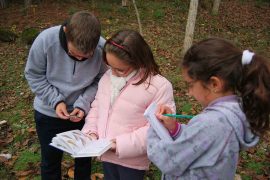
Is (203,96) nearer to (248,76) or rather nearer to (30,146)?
(248,76)

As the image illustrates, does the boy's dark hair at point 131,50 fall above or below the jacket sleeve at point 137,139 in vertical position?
above

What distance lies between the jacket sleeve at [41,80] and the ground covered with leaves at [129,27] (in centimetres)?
148

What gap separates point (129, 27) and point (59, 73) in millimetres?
9203

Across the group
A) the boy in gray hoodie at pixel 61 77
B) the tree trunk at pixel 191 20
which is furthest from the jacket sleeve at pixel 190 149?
the tree trunk at pixel 191 20

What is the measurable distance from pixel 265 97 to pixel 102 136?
1.28 m

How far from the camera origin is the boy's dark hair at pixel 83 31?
7.10 feet

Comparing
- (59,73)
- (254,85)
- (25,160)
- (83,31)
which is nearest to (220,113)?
(254,85)

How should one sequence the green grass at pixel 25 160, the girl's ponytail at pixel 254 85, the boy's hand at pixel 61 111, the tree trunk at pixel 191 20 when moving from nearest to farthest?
the girl's ponytail at pixel 254 85
the boy's hand at pixel 61 111
the green grass at pixel 25 160
the tree trunk at pixel 191 20

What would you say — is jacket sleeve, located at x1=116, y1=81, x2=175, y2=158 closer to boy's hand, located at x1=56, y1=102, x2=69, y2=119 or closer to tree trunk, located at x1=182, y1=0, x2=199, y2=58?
boy's hand, located at x1=56, y1=102, x2=69, y2=119

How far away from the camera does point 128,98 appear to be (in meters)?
A: 2.31

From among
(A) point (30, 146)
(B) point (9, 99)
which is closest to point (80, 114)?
(A) point (30, 146)

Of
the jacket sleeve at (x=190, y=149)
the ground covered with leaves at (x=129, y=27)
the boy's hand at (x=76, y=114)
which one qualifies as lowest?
the ground covered with leaves at (x=129, y=27)

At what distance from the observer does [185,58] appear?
170 cm

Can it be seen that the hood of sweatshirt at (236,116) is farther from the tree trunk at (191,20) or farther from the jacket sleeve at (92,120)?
the tree trunk at (191,20)
